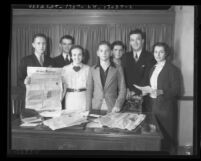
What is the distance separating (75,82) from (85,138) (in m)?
0.36

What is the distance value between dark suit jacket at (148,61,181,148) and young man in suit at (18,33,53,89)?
679mm

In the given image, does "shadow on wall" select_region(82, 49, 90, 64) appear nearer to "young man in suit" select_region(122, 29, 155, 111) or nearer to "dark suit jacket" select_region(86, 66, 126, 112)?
"dark suit jacket" select_region(86, 66, 126, 112)

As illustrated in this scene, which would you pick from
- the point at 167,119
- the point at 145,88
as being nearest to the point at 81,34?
the point at 145,88

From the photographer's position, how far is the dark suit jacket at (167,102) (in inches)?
93.0

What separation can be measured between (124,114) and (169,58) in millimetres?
455

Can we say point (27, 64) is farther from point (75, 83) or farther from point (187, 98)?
point (187, 98)

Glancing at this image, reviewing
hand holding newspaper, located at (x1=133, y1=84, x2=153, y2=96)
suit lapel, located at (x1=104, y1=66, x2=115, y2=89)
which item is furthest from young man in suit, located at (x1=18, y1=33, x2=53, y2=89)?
hand holding newspaper, located at (x1=133, y1=84, x2=153, y2=96)

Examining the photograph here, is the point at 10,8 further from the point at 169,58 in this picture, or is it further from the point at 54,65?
the point at 169,58

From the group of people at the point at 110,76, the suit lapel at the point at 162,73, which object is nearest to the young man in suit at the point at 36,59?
the group of people at the point at 110,76

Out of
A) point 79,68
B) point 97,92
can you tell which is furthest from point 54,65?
point 97,92

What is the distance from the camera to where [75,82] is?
238 centimetres

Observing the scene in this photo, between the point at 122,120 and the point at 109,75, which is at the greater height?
the point at 109,75

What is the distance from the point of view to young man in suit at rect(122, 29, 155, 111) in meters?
2.35

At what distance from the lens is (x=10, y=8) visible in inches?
93.4
